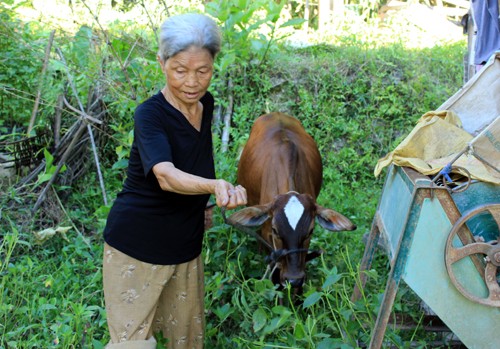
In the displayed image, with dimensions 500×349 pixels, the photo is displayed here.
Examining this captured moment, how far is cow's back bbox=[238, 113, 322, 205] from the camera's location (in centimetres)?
439

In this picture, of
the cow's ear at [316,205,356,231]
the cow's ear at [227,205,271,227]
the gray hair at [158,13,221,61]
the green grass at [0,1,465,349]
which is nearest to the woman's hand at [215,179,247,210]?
the gray hair at [158,13,221,61]

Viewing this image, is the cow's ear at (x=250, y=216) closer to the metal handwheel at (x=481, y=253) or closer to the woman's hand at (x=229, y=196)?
the woman's hand at (x=229, y=196)

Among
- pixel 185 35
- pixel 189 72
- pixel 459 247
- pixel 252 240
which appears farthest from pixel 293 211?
pixel 185 35

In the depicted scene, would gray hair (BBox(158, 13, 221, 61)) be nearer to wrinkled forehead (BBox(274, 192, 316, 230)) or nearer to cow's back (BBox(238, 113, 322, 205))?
wrinkled forehead (BBox(274, 192, 316, 230))

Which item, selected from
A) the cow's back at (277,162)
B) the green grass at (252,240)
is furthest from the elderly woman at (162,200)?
the cow's back at (277,162)

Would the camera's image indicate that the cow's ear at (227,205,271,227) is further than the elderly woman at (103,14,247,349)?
Yes

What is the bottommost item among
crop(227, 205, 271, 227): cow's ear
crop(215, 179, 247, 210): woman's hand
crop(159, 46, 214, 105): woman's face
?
crop(227, 205, 271, 227): cow's ear

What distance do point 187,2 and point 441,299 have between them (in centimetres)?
719

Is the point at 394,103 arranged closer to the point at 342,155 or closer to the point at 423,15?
the point at 342,155

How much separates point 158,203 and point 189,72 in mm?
648

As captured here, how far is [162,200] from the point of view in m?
2.97

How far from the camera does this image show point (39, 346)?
3725mm

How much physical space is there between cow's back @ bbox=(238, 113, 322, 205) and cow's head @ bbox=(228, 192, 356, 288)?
0.33 meters

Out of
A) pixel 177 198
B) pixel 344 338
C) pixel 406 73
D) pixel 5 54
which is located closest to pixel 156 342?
pixel 177 198
